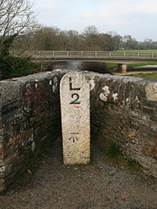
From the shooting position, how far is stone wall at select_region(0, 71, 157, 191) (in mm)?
5098

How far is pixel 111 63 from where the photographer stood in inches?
2224

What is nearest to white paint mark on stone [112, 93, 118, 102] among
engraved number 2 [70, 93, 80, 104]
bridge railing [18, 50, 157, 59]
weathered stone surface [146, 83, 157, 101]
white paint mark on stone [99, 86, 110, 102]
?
white paint mark on stone [99, 86, 110, 102]

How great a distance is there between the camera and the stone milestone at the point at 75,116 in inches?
234

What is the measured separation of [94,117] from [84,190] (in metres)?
2.34

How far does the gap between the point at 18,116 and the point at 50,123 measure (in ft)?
5.65

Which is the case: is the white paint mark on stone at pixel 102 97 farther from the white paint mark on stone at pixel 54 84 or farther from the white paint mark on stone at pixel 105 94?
the white paint mark on stone at pixel 54 84

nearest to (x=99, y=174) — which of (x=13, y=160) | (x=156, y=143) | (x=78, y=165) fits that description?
(x=78, y=165)

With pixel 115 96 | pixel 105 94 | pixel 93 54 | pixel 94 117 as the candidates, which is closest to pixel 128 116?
pixel 115 96

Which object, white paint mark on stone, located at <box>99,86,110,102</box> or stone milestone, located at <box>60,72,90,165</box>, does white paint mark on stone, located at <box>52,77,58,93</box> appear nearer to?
white paint mark on stone, located at <box>99,86,110,102</box>

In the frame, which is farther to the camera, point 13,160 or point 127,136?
point 127,136

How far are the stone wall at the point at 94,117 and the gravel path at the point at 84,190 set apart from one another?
0.92 ft

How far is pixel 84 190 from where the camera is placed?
5.06 meters

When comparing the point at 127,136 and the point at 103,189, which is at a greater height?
the point at 127,136

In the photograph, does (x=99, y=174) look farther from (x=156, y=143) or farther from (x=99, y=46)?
(x=99, y=46)
